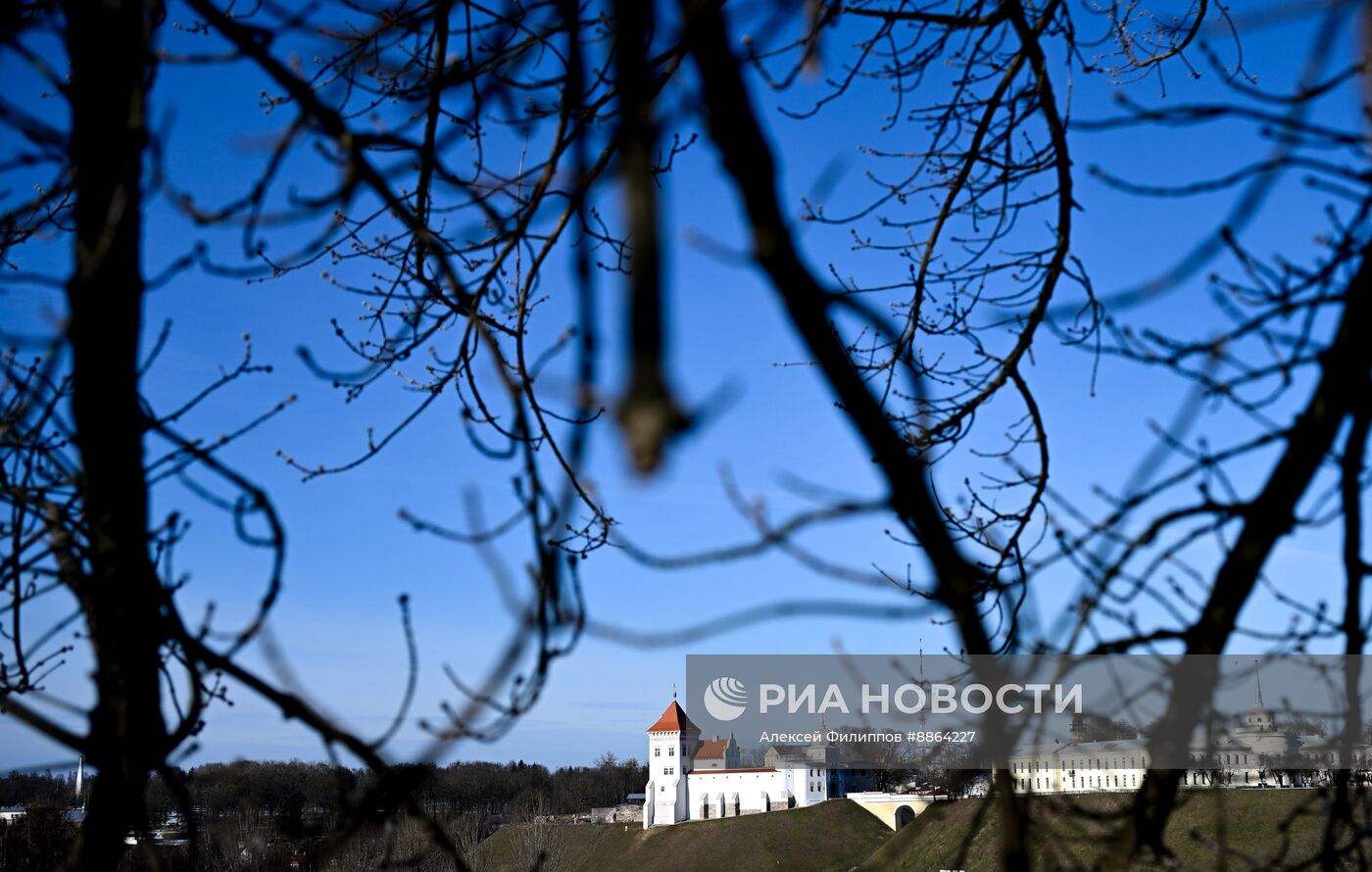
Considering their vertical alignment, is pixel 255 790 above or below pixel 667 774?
below

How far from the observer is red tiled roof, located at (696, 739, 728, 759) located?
60.1 m

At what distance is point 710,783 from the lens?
174 feet

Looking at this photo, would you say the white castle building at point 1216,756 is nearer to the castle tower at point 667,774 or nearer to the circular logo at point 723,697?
the circular logo at point 723,697

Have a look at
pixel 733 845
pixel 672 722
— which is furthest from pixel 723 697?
pixel 672 722

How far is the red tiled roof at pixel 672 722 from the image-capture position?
163 ft

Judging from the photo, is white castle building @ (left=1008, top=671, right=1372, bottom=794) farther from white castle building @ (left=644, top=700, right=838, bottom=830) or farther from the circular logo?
white castle building @ (left=644, top=700, right=838, bottom=830)

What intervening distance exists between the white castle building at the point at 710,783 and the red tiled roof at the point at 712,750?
5397mm

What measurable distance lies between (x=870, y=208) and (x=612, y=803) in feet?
204

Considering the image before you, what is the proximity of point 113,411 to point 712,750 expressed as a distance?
6224cm

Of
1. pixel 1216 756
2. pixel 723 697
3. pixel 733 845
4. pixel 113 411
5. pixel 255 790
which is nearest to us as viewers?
pixel 113 411

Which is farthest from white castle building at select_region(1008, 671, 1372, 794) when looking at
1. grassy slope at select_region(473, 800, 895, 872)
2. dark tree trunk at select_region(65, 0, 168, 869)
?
grassy slope at select_region(473, 800, 895, 872)

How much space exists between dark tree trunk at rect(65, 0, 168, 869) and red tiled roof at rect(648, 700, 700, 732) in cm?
4941

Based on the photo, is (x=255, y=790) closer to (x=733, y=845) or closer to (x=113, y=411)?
(x=113, y=411)

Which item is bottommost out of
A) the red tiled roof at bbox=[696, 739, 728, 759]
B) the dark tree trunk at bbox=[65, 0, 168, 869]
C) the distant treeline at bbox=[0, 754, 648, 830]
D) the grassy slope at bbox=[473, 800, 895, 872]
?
the grassy slope at bbox=[473, 800, 895, 872]
